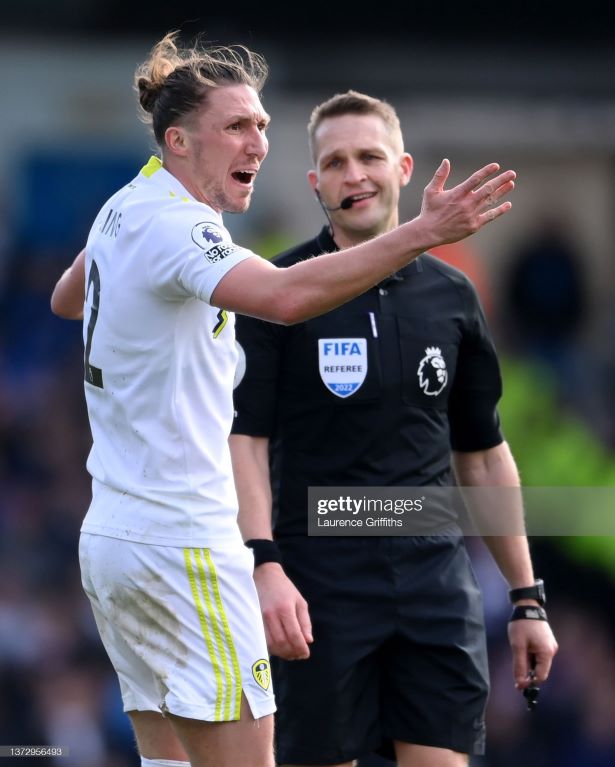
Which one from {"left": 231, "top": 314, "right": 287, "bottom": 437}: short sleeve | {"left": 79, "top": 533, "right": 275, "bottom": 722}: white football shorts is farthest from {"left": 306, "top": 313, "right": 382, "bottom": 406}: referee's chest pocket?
{"left": 79, "top": 533, "right": 275, "bottom": 722}: white football shorts

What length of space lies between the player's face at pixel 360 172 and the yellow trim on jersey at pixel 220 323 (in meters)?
0.99

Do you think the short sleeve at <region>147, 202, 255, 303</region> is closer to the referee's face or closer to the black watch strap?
the referee's face

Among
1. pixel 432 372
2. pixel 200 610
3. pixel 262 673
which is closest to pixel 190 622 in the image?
pixel 200 610

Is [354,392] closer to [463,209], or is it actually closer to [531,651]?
[531,651]

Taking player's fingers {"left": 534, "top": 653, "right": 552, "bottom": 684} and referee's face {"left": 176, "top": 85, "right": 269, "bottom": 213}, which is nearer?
referee's face {"left": 176, "top": 85, "right": 269, "bottom": 213}

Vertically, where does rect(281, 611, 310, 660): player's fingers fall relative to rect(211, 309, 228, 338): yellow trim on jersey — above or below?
below

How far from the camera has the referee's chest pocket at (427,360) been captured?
4219 mm

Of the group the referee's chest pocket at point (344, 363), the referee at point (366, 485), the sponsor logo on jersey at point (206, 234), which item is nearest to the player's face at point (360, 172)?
the referee at point (366, 485)

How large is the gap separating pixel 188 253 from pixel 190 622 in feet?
2.82

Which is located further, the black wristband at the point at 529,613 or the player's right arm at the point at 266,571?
the black wristband at the point at 529,613

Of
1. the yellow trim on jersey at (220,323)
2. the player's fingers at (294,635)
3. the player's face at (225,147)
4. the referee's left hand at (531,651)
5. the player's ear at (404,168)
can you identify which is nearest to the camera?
the yellow trim on jersey at (220,323)

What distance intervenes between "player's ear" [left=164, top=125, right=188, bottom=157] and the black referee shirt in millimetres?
791

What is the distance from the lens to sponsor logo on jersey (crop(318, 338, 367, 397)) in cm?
418

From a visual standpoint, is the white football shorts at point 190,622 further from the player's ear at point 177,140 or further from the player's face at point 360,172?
the player's face at point 360,172
